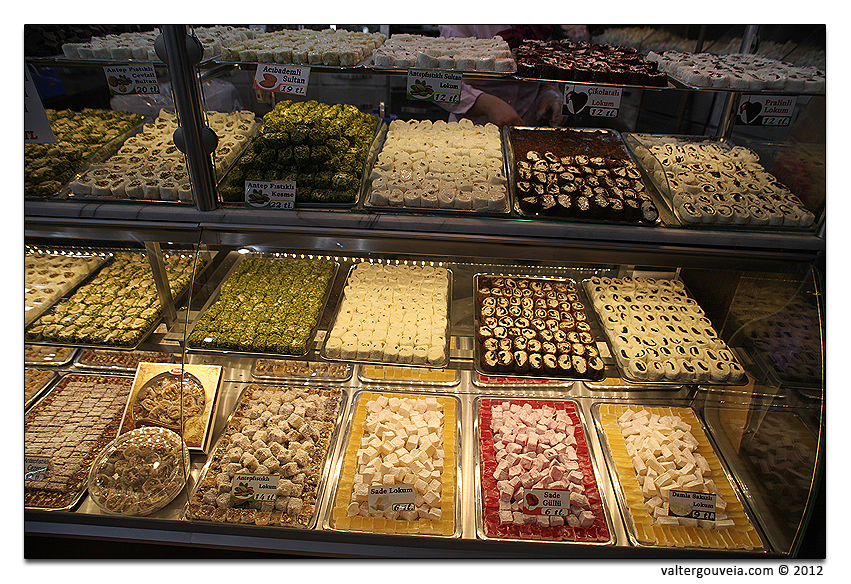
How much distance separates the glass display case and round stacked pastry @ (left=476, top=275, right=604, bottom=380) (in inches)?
0.6

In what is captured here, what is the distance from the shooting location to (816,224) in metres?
1.92

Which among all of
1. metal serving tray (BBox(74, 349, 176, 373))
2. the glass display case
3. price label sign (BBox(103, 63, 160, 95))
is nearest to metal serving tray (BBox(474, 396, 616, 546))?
the glass display case

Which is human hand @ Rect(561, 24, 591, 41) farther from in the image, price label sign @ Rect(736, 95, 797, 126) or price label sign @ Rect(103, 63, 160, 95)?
price label sign @ Rect(103, 63, 160, 95)

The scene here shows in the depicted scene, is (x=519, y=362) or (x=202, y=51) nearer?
(x=202, y=51)

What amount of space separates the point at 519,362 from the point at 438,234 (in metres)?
0.73

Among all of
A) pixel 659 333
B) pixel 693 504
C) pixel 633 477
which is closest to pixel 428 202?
pixel 659 333

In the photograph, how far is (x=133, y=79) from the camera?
1.89m

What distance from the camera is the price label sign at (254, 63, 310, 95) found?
1.88 m

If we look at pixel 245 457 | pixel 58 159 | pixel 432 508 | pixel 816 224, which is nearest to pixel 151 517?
pixel 245 457

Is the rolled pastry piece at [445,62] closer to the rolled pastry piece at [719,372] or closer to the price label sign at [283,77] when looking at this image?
the price label sign at [283,77]

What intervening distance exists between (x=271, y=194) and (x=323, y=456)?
4.29 ft

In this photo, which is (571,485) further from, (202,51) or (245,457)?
(202,51)

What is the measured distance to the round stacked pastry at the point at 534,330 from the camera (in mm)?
2203

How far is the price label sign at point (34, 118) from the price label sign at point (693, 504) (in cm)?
316
